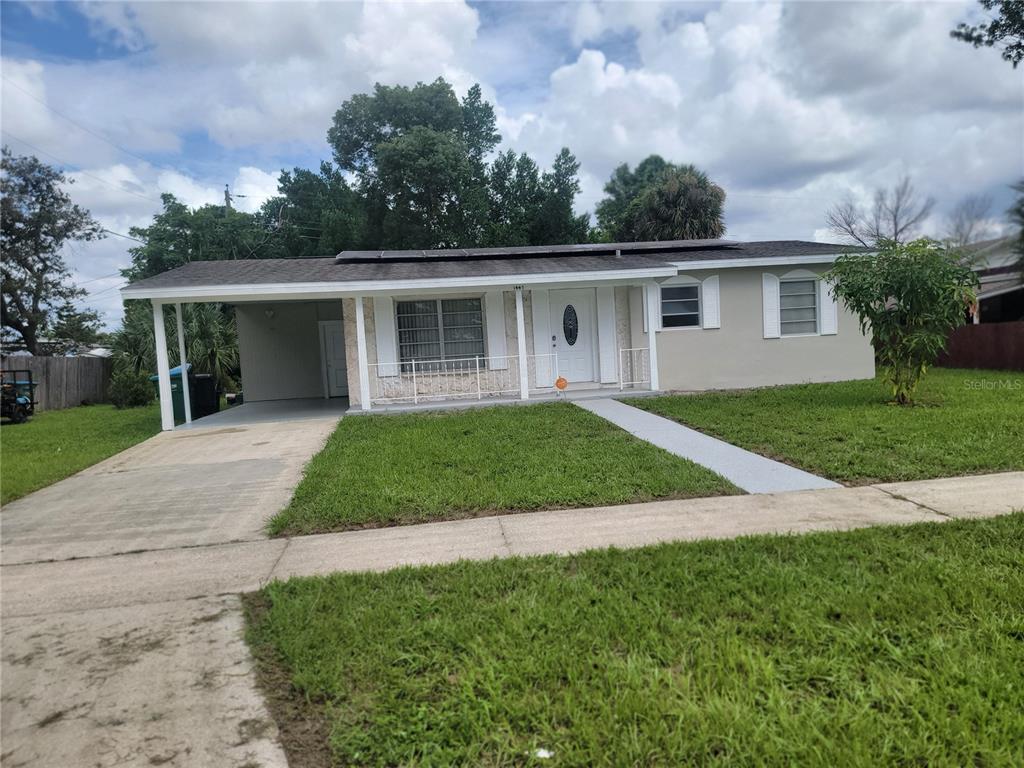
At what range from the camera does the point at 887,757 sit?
2.21m

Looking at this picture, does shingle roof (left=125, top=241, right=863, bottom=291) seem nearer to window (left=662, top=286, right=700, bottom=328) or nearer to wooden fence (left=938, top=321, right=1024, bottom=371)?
window (left=662, top=286, right=700, bottom=328)

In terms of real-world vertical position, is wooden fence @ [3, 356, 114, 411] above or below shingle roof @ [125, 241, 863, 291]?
below

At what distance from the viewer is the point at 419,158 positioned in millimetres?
28031

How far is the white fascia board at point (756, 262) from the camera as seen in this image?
42.2 feet

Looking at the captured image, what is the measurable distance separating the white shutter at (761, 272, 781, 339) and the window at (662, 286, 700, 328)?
1.37 meters

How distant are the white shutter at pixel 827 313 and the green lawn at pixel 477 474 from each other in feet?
22.8

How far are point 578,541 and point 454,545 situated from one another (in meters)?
0.87

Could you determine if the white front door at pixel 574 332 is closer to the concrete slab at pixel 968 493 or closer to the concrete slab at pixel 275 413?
the concrete slab at pixel 275 413

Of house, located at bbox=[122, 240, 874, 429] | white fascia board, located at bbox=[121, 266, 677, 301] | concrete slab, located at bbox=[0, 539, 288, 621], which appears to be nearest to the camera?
concrete slab, located at bbox=[0, 539, 288, 621]

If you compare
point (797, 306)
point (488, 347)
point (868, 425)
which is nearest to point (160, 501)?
point (488, 347)

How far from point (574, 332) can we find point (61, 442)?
9.56 meters

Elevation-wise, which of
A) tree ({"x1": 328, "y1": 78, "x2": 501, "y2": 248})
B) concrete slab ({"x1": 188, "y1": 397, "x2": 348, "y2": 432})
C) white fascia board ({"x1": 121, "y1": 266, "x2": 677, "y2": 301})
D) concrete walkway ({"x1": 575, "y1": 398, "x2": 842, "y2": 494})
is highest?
tree ({"x1": 328, "y1": 78, "x2": 501, "y2": 248})

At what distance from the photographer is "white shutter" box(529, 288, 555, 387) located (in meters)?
13.5

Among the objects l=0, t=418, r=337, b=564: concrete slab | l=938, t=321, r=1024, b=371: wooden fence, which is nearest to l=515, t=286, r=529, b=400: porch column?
l=0, t=418, r=337, b=564: concrete slab
